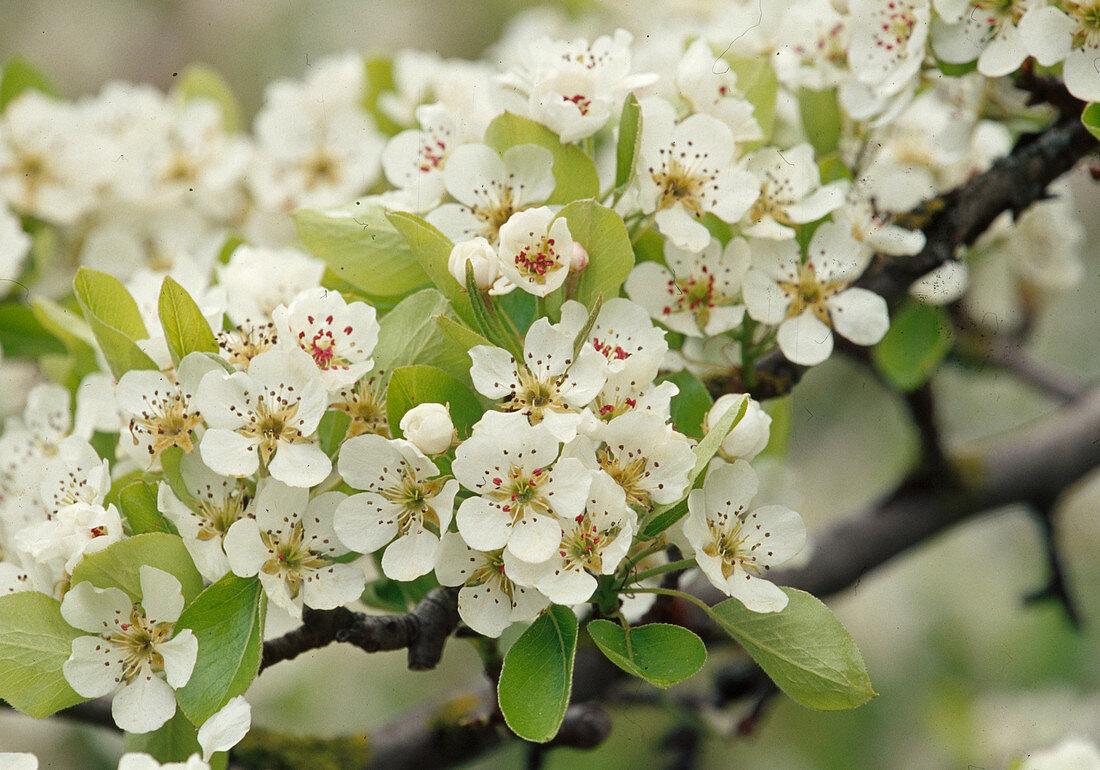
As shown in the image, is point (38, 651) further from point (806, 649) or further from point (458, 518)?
point (806, 649)

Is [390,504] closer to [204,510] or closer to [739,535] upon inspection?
[204,510]

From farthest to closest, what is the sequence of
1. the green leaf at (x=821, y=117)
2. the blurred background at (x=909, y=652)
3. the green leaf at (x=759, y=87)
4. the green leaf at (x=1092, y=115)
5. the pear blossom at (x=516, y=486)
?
1. the blurred background at (x=909, y=652)
2. the green leaf at (x=821, y=117)
3. the green leaf at (x=759, y=87)
4. the green leaf at (x=1092, y=115)
5. the pear blossom at (x=516, y=486)

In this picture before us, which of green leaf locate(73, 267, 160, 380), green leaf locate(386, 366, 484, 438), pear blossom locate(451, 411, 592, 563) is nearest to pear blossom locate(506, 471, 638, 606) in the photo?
pear blossom locate(451, 411, 592, 563)

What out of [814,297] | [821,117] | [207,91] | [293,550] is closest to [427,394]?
[293,550]

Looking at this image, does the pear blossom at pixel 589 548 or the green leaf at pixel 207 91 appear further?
the green leaf at pixel 207 91

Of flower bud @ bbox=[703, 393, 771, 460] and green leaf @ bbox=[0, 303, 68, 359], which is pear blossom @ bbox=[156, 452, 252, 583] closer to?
flower bud @ bbox=[703, 393, 771, 460]

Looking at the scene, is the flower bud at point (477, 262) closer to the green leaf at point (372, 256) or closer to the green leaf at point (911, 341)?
the green leaf at point (372, 256)

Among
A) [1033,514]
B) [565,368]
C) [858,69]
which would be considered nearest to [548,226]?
[565,368]

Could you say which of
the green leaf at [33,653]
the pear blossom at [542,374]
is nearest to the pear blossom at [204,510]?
the green leaf at [33,653]

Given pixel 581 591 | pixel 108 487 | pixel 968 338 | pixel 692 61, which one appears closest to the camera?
pixel 581 591
